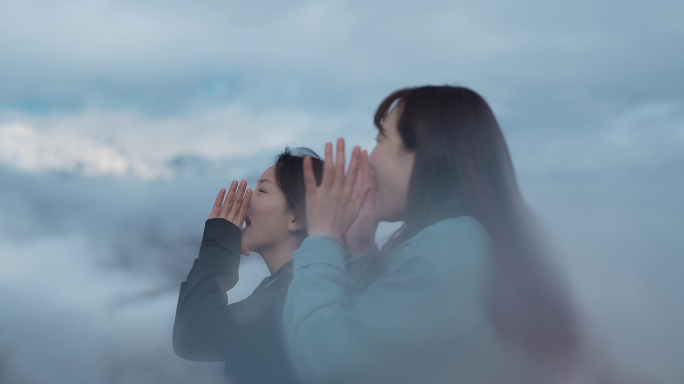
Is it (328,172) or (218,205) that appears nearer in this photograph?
(328,172)

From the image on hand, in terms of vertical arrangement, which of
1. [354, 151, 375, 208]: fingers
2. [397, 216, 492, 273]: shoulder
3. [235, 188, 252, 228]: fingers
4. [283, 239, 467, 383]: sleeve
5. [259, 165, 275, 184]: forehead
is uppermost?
[259, 165, 275, 184]: forehead

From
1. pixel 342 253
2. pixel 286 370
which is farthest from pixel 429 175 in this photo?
pixel 286 370

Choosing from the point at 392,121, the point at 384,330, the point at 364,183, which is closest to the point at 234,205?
the point at 364,183

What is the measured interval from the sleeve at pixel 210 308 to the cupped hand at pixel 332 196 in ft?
2.97

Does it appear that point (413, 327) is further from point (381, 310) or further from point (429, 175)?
point (429, 175)

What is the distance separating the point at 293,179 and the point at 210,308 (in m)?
1.03

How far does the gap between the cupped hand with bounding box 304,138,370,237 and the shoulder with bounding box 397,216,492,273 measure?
29 cm

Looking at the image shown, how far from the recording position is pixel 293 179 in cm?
321

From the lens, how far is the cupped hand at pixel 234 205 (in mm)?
3021

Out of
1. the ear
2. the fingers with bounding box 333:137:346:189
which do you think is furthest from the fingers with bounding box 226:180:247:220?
the fingers with bounding box 333:137:346:189

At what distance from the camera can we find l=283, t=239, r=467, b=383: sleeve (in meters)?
1.60

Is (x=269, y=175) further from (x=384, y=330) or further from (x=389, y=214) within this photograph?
(x=384, y=330)

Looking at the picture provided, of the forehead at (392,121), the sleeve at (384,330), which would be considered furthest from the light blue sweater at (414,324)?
the forehead at (392,121)

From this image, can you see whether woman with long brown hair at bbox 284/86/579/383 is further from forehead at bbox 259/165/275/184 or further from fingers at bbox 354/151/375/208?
forehead at bbox 259/165/275/184
